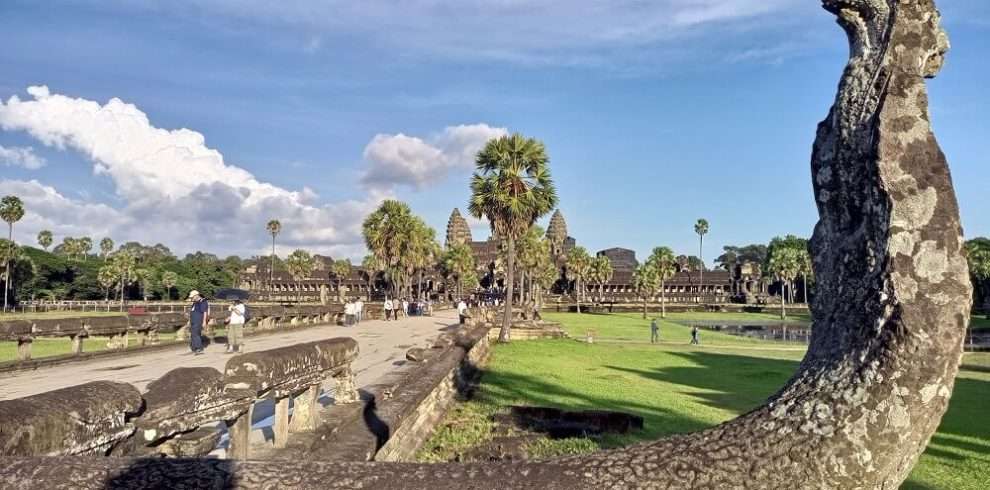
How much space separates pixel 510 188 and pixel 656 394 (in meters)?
14.4

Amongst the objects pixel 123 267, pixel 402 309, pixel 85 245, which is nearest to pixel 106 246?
pixel 85 245

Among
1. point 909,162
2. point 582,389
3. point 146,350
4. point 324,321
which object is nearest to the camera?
point 909,162

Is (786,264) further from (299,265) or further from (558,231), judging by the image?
(299,265)

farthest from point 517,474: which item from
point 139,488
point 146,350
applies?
point 146,350

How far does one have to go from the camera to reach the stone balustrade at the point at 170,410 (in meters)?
2.62

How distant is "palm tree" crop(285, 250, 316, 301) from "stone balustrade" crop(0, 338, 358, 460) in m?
94.7

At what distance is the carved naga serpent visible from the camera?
2010 millimetres

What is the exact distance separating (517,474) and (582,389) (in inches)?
486

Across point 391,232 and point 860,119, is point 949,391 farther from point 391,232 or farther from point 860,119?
point 391,232

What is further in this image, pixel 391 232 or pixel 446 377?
pixel 391 232

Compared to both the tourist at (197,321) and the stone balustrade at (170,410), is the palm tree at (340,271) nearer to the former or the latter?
the tourist at (197,321)

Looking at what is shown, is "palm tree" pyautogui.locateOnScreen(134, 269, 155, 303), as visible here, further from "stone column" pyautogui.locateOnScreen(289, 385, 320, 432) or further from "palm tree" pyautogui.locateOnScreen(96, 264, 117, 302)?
"stone column" pyautogui.locateOnScreen(289, 385, 320, 432)

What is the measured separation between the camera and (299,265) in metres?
100

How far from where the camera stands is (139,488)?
193 centimetres
